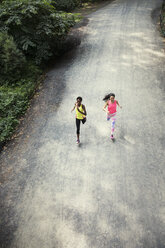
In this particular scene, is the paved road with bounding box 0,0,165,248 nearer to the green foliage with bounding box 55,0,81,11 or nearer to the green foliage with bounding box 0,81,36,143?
the green foliage with bounding box 0,81,36,143

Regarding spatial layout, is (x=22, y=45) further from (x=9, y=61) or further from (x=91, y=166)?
(x=91, y=166)

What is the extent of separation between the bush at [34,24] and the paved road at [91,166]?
2101mm

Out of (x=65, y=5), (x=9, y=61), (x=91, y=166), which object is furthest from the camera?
(x=65, y=5)

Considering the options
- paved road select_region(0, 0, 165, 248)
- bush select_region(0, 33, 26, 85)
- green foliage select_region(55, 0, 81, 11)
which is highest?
green foliage select_region(55, 0, 81, 11)

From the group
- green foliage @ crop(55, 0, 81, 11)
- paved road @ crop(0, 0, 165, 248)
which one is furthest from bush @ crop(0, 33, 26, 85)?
green foliage @ crop(55, 0, 81, 11)

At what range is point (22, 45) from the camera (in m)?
10.3

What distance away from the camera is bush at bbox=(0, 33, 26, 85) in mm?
9017

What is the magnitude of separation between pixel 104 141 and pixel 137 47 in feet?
28.2

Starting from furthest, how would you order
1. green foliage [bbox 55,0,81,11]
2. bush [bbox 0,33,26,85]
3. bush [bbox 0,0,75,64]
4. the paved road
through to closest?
green foliage [bbox 55,0,81,11], bush [bbox 0,0,75,64], bush [bbox 0,33,26,85], the paved road

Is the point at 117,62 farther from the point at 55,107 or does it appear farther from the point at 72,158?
the point at 72,158

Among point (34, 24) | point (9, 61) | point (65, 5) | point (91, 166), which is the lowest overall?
point (91, 166)

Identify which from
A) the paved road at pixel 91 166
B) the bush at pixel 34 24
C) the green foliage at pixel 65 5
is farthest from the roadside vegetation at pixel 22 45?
the green foliage at pixel 65 5

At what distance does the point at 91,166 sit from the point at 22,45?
8.80 m

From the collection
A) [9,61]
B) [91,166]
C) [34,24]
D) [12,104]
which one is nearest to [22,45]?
Result: [34,24]
